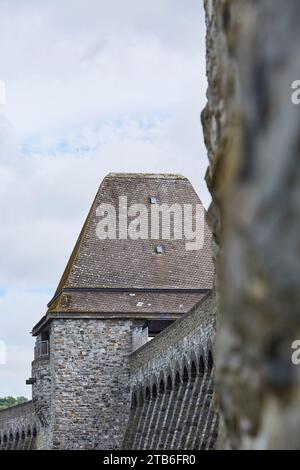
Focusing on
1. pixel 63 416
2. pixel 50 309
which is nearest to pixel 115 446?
pixel 63 416

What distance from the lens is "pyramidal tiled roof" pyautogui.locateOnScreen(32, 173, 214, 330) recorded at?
29.3m

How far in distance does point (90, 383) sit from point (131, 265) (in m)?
3.72

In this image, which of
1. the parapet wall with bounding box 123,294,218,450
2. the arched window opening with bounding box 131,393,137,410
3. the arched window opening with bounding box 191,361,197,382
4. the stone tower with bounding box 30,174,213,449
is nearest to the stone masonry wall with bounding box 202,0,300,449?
the parapet wall with bounding box 123,294,218,450

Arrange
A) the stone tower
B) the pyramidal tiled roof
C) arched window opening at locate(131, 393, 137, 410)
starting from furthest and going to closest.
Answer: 1. the pyramidal tiled roof
2. the stone tower
3. arched window opening at locate(131, 393, 137, 410)

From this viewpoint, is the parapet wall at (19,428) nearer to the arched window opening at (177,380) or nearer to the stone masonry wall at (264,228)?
the arched window opening at (177,380)

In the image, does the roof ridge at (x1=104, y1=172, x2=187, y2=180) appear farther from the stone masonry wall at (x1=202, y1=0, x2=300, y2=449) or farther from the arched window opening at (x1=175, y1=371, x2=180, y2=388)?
the stone masonry wall at (x1=202, y1=0, x2=300, y2=449)

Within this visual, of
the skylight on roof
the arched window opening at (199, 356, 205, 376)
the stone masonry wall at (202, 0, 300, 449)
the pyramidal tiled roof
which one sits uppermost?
the skylight on roof

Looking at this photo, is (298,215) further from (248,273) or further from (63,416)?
(63,416)

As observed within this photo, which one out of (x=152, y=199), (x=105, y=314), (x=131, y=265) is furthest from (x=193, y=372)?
(x=152, y=199)

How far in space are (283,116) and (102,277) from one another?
91.8ft

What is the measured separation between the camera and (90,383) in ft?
92.8

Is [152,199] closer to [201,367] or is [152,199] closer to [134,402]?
[134,402]

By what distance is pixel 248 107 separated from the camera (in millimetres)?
2188

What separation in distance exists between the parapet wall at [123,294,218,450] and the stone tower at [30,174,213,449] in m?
0.72
